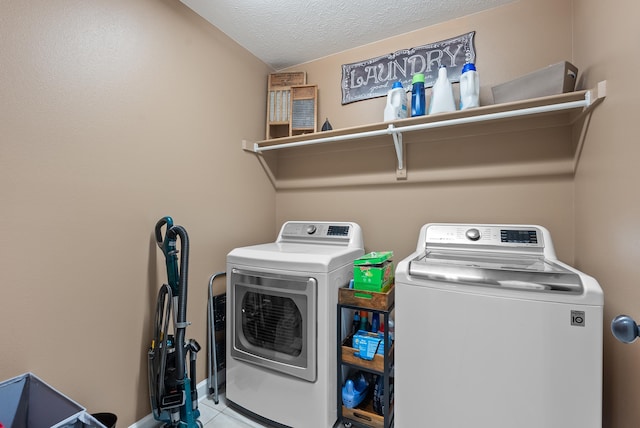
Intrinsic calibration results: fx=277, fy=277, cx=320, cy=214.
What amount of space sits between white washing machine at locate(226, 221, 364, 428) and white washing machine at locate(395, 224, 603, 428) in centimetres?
38

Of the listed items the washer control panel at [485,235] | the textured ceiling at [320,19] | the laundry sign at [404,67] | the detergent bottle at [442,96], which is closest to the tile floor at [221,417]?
the washer control panel at [485,235]

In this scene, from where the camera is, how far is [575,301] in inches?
38.4

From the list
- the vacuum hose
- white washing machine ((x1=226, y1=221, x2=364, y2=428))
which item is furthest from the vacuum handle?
white washing machine ((x1=226, y1=221, x2=364, y2=428))

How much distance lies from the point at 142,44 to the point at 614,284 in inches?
97.2

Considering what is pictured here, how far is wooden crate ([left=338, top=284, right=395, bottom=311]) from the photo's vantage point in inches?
57.4

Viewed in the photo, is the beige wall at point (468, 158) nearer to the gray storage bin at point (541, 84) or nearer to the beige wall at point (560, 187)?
the beige wall at point (560, 187)

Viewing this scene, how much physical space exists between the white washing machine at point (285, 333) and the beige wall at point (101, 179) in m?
0.35

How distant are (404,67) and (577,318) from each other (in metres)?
1.81

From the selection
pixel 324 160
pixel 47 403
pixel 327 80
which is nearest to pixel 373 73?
pixel 327 80

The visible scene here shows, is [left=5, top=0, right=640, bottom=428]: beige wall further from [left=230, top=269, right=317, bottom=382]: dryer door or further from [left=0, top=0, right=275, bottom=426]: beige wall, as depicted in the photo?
[left=230, top=269, right=317, bottom=382]: dryer door

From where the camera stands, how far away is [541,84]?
1467 mm

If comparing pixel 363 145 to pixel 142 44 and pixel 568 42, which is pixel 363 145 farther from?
pixel 142 44

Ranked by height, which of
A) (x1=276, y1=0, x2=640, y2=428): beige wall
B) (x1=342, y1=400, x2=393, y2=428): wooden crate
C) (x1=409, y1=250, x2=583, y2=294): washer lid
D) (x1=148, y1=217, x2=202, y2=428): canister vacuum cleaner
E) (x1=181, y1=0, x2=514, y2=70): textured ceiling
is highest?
(x1=181, y1=0, x2=514, y2=70): textured ceiling

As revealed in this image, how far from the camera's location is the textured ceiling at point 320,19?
174cm
